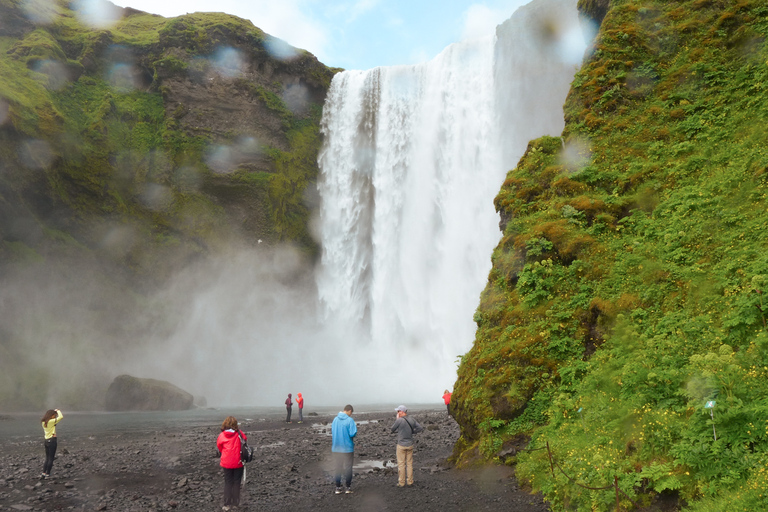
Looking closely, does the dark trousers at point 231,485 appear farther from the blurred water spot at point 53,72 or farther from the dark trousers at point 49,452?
the blurred water spot at point 53,72

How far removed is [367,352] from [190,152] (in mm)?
26509

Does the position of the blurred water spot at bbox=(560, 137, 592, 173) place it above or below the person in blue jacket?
above

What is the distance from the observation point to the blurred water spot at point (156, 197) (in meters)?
48.4

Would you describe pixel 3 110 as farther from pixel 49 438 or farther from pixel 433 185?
pixel 49 438

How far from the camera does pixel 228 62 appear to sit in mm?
53125

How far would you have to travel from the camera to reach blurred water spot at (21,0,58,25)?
50.4m

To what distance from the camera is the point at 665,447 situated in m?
6.30

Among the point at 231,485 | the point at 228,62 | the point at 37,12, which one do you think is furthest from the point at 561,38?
the point at 37,12

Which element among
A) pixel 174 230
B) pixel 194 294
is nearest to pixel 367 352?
pixel 194 294

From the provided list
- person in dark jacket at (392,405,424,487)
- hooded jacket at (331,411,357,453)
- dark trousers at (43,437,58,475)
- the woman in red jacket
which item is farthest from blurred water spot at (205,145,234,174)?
the woman in red jacket

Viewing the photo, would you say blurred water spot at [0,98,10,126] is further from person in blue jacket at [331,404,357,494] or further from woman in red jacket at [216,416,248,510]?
person in blue jacket at [331,404,357,494]

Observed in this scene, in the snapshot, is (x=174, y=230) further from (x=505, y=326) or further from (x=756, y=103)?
(x=756, y=103)

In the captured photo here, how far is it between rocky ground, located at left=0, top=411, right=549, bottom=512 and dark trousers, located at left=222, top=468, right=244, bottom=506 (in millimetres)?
550

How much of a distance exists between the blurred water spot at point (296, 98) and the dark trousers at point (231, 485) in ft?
166
